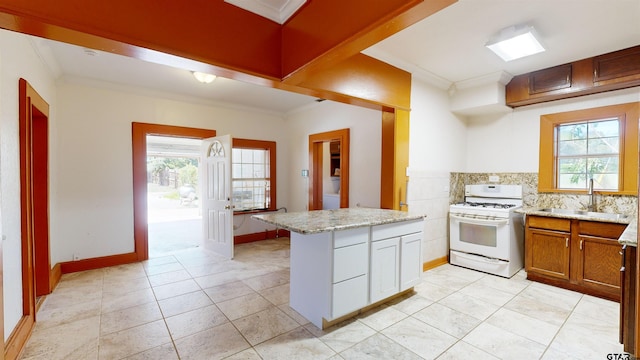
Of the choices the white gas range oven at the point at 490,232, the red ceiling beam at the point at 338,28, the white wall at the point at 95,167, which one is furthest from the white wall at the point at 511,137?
the white wall at the point at 95,167

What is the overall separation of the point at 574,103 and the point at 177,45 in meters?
4.48

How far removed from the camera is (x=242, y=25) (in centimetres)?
210

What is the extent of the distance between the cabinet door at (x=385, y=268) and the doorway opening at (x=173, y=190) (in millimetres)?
4321

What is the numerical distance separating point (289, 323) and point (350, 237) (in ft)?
3.08

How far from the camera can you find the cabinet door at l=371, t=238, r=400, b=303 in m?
2.55

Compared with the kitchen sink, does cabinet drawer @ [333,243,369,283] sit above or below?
below

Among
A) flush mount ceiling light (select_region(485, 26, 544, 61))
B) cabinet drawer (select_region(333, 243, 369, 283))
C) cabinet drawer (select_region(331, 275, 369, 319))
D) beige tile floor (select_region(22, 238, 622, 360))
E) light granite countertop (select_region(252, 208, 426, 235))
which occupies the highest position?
flush mount ceiling light (select_region(485, 26, 544, 61))

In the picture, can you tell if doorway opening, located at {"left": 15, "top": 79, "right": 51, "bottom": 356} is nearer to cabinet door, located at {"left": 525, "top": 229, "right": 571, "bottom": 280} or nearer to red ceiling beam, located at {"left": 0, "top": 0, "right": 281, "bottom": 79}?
red ceiling beam, located at {"left": 0, "top": 0, "right": 281, "bottom": 79}

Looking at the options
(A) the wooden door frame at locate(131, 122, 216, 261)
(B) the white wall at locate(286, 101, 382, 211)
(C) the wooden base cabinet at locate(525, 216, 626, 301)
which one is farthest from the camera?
(A) the wooden door frame at locate(131, 122, 216, 261)

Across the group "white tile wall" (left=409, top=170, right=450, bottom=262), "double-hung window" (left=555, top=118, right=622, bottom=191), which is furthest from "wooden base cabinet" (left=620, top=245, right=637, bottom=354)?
"double-hung window" (left=555, top=118, right=622, bottom=191)

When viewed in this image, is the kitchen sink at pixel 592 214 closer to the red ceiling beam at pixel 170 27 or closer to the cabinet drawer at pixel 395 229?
the cabinet drawer at pixel 395 229

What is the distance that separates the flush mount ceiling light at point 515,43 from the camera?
2.40 meters

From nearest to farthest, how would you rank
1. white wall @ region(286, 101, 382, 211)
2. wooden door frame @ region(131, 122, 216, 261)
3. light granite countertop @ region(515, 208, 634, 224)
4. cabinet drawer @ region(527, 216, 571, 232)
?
light granite countertop @ region(515, 208, 634, 224), cabinet drawer @ region(527, 216, 571, 232), white wall @ region(286, 101, 382, 211), wooden door frame @ region(131, 122, 216, 261)

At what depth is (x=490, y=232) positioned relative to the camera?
3557 millimetres
